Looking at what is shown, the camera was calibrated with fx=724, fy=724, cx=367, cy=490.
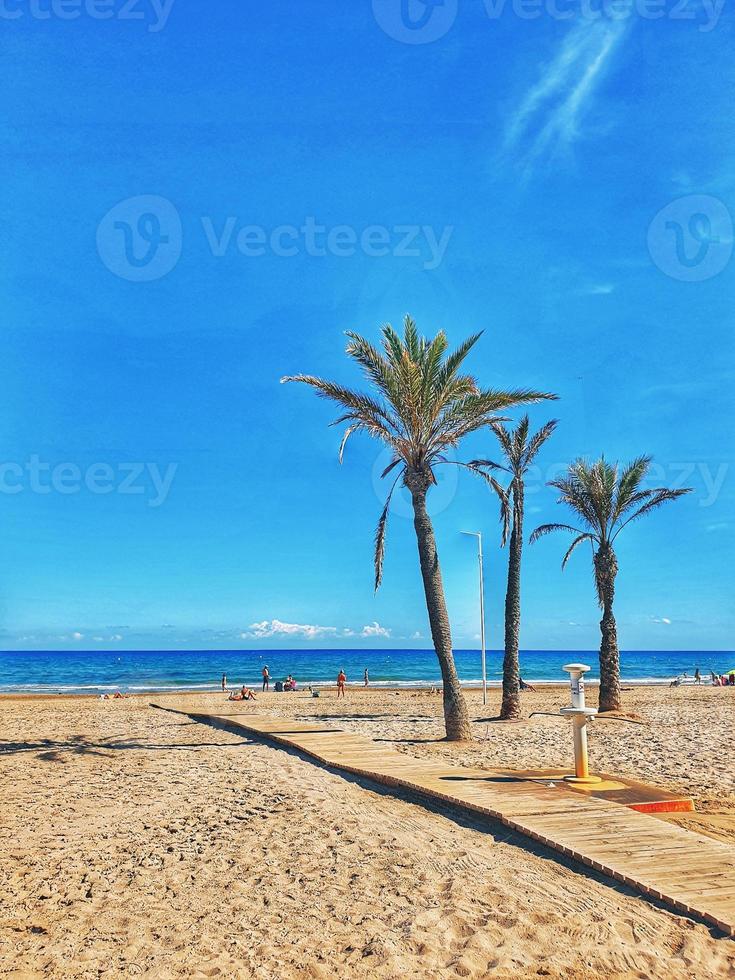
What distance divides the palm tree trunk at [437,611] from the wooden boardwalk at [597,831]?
4.52 m

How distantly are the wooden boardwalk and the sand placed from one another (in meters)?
0.19

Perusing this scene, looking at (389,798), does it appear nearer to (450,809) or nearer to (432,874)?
(450,809)

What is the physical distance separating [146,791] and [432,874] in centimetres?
611

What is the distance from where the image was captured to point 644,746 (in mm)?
16125

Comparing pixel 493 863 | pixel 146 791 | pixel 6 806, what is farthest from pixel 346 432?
pixel 493 863

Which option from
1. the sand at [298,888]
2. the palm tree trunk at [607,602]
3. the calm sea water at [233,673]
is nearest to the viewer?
the sand at [298,888]

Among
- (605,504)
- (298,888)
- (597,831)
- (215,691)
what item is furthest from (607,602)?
(215,691)

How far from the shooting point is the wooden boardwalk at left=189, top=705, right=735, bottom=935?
19.4 ft

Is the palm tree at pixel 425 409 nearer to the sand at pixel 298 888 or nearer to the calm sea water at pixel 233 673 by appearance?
the sand at pixel 298 888

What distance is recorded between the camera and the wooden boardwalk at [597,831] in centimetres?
590

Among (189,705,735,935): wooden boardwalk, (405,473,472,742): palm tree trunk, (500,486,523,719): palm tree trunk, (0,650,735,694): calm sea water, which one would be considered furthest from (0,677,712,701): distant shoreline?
(189,705,735,935): wooden boardwalk

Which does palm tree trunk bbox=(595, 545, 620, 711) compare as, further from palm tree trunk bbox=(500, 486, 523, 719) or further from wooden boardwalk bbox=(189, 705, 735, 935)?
wooden boardwalk bbox=(189, 705, 735, 935)

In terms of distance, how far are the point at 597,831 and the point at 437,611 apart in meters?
9.92

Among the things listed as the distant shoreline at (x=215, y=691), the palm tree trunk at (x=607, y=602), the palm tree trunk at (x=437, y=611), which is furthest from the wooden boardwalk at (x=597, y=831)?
the distant shoreline at (x=215, y=691)
